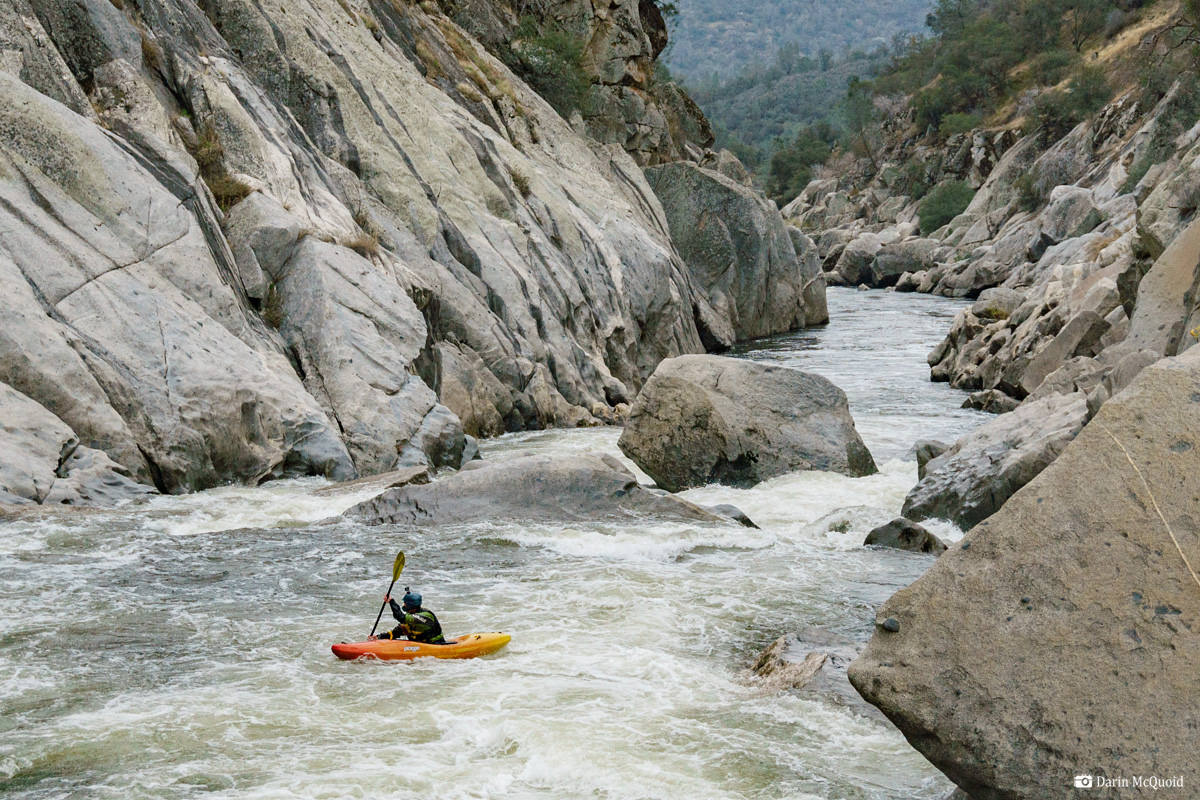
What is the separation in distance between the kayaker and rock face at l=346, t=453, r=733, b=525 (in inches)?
165

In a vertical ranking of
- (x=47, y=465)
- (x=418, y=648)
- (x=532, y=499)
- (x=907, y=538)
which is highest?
(x=47, y=465)

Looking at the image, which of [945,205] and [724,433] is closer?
[724,433]

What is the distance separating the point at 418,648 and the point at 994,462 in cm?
783

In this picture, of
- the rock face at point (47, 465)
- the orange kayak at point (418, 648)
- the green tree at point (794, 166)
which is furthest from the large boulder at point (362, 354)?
the green tree at point (794, 166)

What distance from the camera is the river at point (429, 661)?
627cm

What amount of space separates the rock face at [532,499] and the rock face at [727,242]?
25.3 metres

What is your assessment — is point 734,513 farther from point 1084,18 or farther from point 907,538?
point 1084,18

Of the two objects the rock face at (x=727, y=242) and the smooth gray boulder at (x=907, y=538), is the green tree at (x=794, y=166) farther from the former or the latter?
the smooth gray boulder at (x=907, y=538)

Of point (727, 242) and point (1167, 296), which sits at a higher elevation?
point (727, 242)

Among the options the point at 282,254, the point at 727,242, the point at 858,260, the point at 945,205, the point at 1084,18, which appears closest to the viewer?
the point at 282,254

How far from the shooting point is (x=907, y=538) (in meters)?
11.9

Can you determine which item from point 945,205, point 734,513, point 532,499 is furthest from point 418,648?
point 945,205

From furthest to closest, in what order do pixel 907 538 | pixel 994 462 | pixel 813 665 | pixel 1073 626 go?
1. pixel 994 462
2. pixel 907 538
3. pixel 813 665
4. pixel 1073 626

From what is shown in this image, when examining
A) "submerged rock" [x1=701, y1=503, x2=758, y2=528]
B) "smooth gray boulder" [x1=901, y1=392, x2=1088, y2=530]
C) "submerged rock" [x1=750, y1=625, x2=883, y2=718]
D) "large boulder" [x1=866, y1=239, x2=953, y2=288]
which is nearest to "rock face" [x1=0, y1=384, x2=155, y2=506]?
"submerged rock" [x1=701, y1=503, x2=758, y2=528]
